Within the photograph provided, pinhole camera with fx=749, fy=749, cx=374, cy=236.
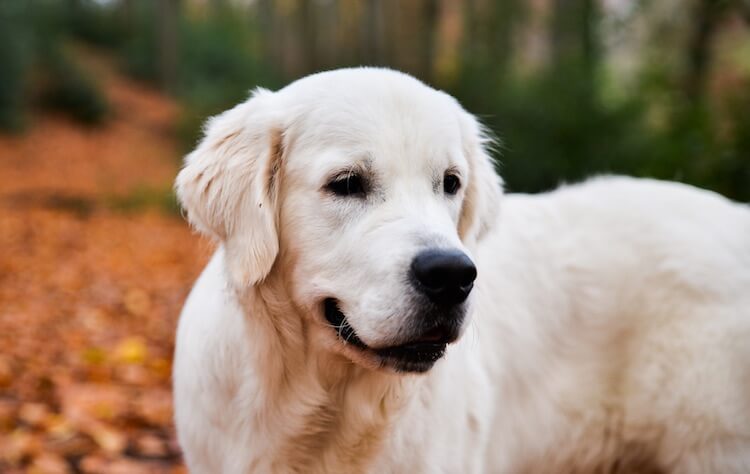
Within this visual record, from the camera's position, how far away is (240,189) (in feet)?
8.78

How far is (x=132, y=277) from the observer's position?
28.3 ft

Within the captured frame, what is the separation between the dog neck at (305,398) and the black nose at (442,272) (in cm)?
48

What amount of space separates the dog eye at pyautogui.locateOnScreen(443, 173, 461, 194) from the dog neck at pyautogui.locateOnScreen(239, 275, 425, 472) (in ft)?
2.31

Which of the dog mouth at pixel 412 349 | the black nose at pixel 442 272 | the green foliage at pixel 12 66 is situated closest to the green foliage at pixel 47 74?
the green foliage at pixel 12 66

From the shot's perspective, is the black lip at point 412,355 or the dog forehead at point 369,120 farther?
the dog forehead at point 369,120

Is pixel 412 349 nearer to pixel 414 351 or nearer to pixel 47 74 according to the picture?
pixel 414 351

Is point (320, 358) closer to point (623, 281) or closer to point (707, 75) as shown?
point (623, 281)

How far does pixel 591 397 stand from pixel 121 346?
12.1 feet

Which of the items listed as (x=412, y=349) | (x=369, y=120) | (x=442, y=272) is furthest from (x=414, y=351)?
(x=369, y=120)

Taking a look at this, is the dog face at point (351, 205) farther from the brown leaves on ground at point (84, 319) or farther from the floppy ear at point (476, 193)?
the brown leaves on ground at point (84, 319)

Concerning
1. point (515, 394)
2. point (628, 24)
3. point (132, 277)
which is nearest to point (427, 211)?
point (515, 394)

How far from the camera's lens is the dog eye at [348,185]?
258cm

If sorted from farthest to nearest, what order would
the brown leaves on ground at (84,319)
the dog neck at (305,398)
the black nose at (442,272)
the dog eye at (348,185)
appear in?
the brown leaves on ground at (84,319)
the dog neck at (305,398)
the dog eye at (348,185)
the black nose at (442,272)

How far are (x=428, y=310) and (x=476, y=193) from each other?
801 mm
